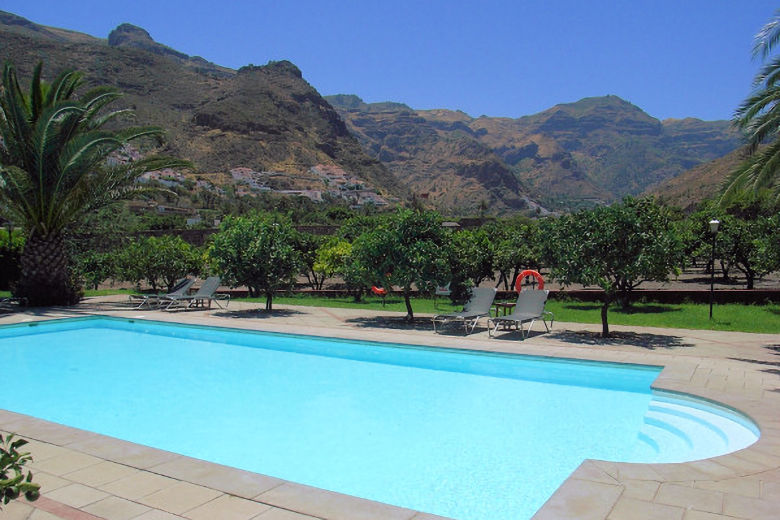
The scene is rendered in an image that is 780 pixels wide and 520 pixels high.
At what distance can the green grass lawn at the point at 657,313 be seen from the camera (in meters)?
12.1

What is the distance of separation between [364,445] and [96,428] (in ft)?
10.2

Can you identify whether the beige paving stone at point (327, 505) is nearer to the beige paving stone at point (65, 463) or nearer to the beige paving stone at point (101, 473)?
the beige paving stone at point (101, 473)

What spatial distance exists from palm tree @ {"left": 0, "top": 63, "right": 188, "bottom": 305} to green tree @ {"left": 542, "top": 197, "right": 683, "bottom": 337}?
34.5ft

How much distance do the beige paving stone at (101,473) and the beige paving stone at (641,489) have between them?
11.2ft

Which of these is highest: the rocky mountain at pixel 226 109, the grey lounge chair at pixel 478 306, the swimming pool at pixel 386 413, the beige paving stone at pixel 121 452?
the rocky mountain at pixel 226 109

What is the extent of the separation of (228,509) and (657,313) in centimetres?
1320

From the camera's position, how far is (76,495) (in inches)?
147

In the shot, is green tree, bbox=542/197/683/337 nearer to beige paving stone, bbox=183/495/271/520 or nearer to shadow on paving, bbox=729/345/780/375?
shadow on paving, bbox=729/345/780/375

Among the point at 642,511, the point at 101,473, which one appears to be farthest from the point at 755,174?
the point at 101,473

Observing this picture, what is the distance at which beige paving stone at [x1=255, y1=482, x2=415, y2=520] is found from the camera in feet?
11.3

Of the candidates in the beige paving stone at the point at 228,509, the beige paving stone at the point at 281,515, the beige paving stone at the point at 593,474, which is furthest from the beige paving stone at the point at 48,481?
the beige paving stone at the point at 593,474

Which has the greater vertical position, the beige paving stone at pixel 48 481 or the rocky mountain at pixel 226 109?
the rocky mountain at pixel 226 109

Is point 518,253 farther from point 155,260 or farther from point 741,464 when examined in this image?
point 741,464

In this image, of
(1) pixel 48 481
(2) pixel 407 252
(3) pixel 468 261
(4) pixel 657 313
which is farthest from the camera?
(4) pixel 657 313
